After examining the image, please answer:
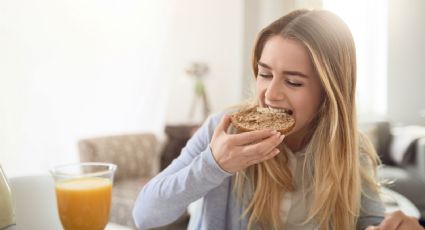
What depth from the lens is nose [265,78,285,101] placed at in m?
0.96

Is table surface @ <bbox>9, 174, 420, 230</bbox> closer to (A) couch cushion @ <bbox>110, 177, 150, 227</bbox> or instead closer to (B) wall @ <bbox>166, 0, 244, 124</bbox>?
(A) couch cushion @ <bbox>110, 177, 150, 227</bbox>

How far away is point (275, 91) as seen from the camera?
97 centimetres

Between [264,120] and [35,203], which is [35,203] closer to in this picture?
[35,203]

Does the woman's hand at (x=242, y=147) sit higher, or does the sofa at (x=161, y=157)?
the woman's hand at (x=242, y=147)

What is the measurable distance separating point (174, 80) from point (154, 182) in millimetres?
3058

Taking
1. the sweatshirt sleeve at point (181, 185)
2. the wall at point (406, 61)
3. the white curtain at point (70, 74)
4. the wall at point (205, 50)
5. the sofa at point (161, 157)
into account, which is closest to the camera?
the sweatshirt sleeve at point (181, 185)

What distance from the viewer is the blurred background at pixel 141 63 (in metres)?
2.38

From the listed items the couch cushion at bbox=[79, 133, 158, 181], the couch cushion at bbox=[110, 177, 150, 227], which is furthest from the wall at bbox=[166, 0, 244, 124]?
the couch cushion at bbox=[110, 177, 150, 227]

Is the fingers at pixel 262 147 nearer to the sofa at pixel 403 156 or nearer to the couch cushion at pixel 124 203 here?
the couch cushion at pixel 124 203

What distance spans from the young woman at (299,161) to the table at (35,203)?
0.69 ft

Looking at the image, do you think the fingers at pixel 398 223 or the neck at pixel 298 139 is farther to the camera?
the neck at pixel 298 139

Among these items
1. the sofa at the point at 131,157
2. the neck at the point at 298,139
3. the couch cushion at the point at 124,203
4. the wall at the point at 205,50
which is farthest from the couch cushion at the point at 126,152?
the neck at the point at 298,139

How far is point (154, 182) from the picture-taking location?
1.00 m

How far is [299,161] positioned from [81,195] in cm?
64
